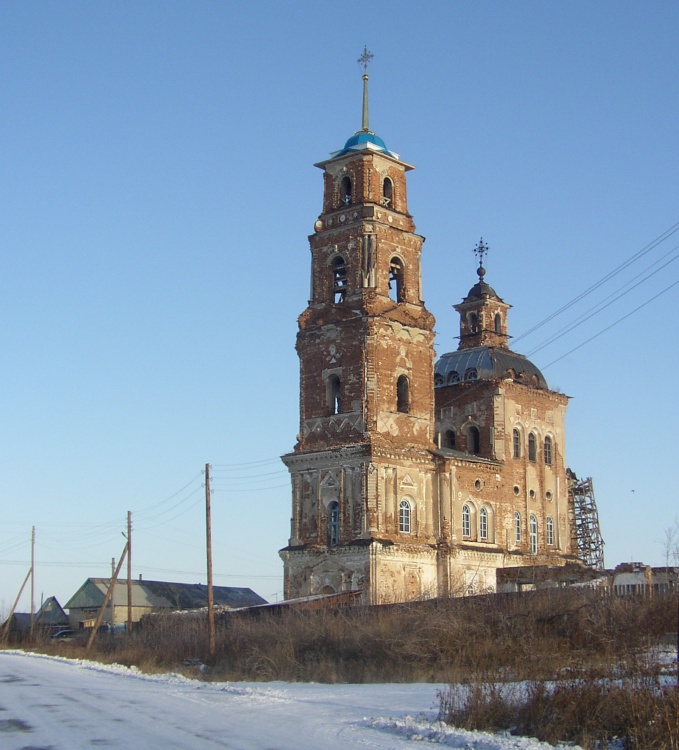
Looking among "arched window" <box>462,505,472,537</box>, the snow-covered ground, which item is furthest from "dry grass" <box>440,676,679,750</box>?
"arched window" <box>462,505,472,537</box>

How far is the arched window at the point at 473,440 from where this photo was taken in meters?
Answer: 53.8

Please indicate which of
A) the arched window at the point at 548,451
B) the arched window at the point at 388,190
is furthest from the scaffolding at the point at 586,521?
the arched window at the point at 388,190

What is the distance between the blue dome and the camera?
48469 millimetres

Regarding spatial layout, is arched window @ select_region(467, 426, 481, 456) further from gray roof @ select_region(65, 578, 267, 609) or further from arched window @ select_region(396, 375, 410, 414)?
gray roof @ select_region(65, 578, 267, 609)

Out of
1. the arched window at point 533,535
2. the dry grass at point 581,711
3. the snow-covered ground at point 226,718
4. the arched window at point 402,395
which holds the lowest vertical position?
the snow-covered ground at point 226,718

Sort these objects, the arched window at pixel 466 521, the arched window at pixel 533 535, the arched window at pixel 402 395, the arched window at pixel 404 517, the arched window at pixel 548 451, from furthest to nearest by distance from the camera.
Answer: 1. the arched window at pixel 548 451
2. the arched window at pixel 533 535
3. the arched window at pixel 466 521
4. the arched window at pixel 402 395
5. the arched window at pixel 404 517

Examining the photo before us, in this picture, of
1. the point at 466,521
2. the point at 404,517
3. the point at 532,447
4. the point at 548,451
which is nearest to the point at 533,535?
the point at 532,447

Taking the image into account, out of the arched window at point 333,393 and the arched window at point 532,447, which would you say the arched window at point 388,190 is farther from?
the arched window at point 532,447

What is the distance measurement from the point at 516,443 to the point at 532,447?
1.36 m

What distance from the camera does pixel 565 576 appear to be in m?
42.0

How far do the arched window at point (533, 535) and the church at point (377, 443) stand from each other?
1.24 feet

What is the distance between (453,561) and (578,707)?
32.2 metres

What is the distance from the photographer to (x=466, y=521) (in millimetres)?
49188

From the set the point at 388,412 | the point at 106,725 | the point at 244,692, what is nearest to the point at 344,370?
the point at 388,412
